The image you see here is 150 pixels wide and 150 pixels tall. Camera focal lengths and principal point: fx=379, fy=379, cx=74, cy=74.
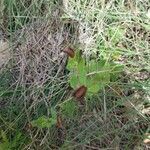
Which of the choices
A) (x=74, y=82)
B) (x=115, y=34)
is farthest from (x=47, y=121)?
(x=115, y=34)

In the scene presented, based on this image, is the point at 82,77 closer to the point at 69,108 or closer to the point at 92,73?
the point at 92,73

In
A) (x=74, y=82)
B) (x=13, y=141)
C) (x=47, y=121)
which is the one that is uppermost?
(x=74, y=82)

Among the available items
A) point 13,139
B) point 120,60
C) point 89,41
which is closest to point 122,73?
point 120,60

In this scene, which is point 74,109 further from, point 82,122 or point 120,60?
point 120,60

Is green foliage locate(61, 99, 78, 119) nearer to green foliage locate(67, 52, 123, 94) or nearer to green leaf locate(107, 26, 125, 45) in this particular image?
green foliage locate(67, 52, 123, 94)

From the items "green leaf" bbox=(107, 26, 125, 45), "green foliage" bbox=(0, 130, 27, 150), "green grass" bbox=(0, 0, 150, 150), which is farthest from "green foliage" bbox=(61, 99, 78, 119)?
"green leaf" bbox=(107, 26, 125, 45)
